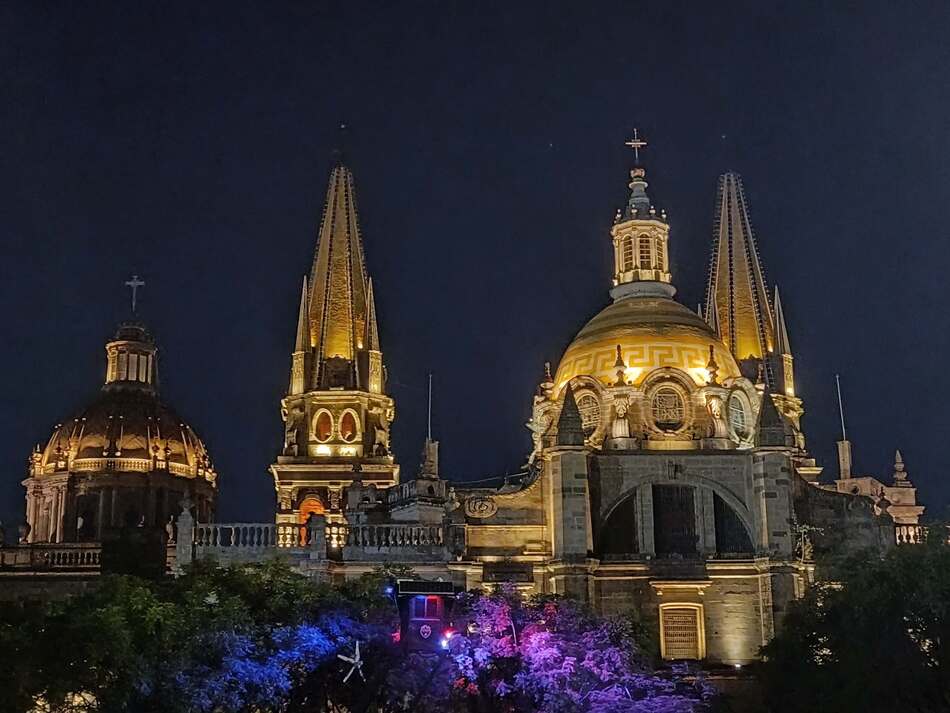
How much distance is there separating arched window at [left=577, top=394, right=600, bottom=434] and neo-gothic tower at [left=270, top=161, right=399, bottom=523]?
15.5 metres

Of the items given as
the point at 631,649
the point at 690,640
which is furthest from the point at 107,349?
the point at 631,649

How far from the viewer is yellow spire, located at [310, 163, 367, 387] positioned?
7369 cm

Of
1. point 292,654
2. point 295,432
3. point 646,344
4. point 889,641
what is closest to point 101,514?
point 295,432

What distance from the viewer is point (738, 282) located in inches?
2889

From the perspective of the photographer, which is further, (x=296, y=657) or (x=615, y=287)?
(x=615, y=287)

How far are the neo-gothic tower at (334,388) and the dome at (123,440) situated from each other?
8897 mm

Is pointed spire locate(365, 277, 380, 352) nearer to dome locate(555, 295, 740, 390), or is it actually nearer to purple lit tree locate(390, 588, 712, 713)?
dome locate(555, 295, 740, 390)

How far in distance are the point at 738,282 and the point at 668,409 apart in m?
19.0

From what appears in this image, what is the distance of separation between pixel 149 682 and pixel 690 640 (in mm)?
26206

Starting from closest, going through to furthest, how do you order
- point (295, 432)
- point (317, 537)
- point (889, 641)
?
point (889, 641) → point (317, 537) → point (295, 432)

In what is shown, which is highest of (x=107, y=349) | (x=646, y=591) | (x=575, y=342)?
(x=107, y=349)

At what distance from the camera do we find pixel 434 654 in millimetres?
34406

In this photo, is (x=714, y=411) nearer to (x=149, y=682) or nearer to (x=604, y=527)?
(x=604, y=527)

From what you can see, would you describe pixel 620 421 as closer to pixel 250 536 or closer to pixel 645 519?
pixel 645 519
